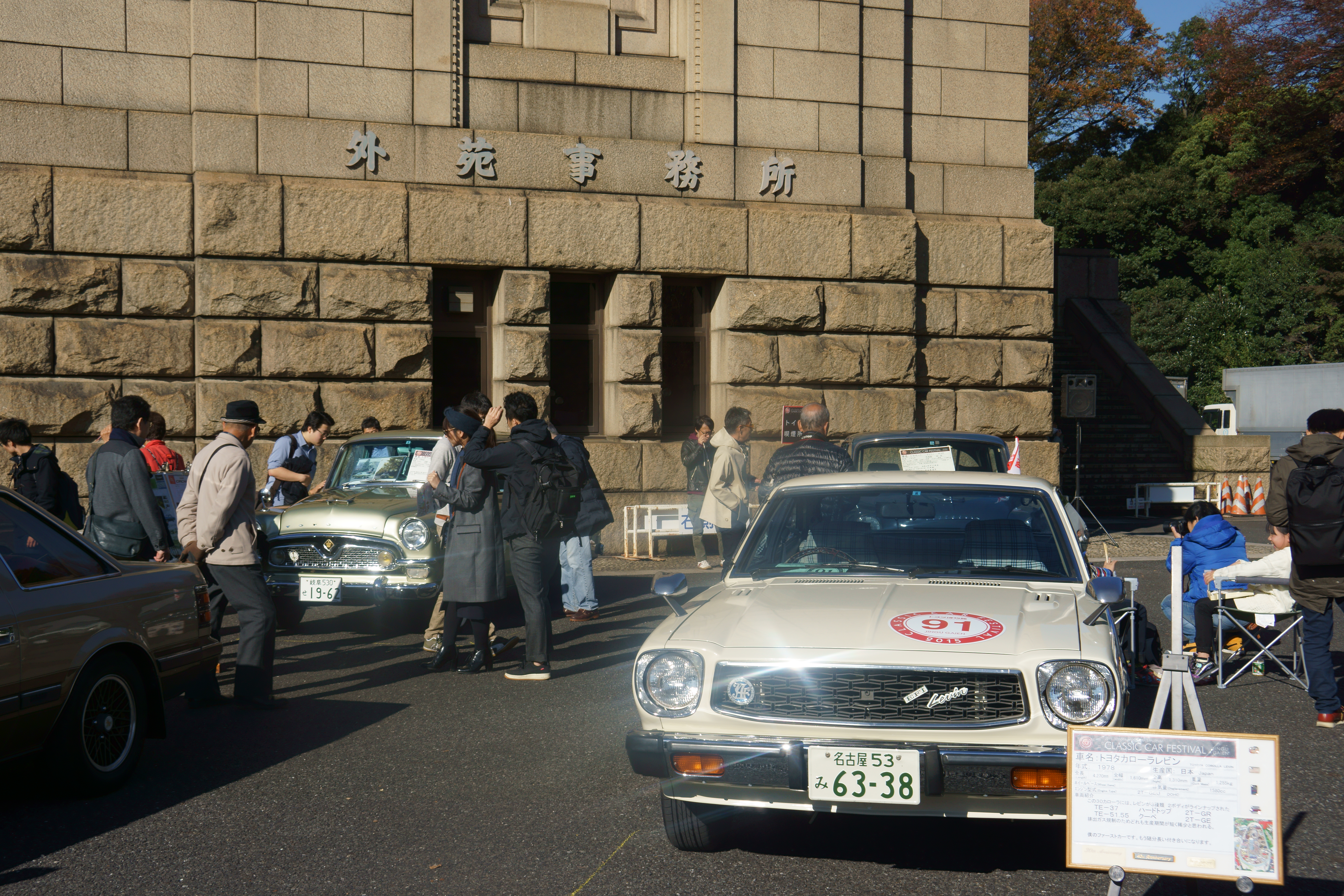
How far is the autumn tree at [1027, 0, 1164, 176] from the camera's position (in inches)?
1499

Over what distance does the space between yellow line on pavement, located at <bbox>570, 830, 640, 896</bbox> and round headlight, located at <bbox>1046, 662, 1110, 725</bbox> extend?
1.69 metres

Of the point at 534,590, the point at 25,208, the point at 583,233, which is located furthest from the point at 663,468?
the point at 25,208

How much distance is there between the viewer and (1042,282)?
52.8 ft

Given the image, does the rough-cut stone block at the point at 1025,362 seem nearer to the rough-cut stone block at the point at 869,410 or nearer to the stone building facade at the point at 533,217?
the stone building facade at the point at 533,217

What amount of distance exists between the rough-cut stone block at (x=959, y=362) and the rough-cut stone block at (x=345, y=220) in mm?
6730

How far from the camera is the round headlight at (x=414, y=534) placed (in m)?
9.12

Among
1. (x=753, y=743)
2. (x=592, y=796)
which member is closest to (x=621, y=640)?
(x=592, y=796)

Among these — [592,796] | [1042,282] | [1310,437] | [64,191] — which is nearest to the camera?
[592,796]

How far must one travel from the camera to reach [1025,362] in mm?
16031

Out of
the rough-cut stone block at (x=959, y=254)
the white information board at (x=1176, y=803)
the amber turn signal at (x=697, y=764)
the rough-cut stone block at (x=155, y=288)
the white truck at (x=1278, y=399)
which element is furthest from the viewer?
the white truck at (x=1278, y=399)

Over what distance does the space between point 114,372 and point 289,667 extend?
603 cm

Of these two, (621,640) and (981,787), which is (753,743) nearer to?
(981,787)

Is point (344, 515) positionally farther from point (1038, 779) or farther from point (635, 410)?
point (1038, 779)

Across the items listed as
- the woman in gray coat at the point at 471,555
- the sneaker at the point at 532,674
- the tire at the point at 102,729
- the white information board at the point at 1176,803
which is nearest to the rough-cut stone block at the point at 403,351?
the woman in gray coat at the point at 471,555
